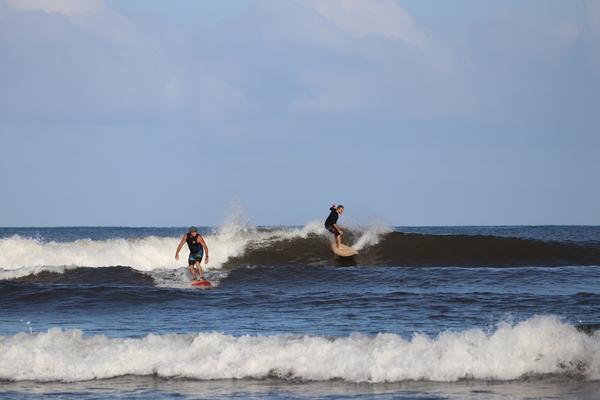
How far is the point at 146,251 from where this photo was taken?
31094 millimetres

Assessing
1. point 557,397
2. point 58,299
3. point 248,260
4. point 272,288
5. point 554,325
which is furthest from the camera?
point 248,260

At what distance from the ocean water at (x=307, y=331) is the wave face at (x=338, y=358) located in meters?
0.02

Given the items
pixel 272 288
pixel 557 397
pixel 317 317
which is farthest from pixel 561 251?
pixel 557 397

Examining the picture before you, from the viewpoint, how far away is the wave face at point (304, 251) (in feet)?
98.2

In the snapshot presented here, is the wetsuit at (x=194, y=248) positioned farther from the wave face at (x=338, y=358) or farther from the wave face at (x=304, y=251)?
the wave face at (x=338, y=358)

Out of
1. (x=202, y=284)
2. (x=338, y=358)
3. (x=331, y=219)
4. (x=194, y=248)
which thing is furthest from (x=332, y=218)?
(x=338, y=358)

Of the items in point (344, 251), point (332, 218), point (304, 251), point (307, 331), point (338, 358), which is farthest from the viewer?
point (304, 251)

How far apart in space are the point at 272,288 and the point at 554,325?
10255mm

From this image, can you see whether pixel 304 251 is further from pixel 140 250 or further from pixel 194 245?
pixel 194 245

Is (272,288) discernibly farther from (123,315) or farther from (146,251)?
(146,251)

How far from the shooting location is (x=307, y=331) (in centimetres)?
1524

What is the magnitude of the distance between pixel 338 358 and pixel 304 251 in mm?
18453

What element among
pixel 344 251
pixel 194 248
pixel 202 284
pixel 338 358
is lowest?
pixel 338 358

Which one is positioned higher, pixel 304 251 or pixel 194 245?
pixel 194 245
